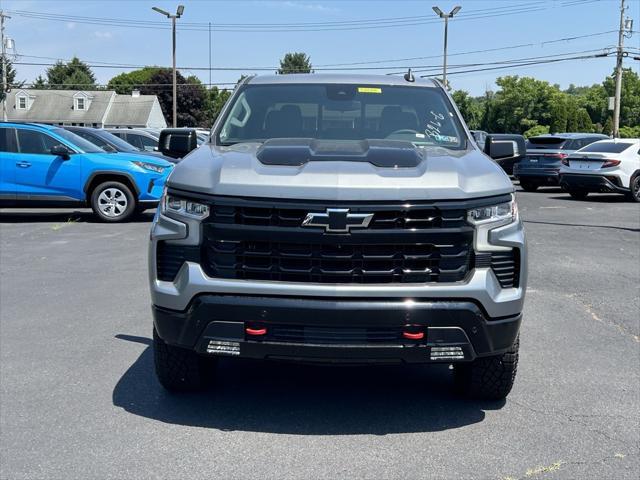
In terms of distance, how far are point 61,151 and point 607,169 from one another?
13.1 metres

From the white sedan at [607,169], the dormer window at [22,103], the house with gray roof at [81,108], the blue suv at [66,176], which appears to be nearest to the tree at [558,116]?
the house with gray roof at [81,108]

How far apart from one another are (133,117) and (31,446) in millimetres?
86198

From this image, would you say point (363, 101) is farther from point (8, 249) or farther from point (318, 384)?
point (8, 249)

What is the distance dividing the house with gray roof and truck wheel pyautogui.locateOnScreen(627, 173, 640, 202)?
7135 cm

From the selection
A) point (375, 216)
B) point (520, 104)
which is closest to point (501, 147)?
point (375, 216)

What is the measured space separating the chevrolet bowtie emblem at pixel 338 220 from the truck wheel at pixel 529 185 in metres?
20.1

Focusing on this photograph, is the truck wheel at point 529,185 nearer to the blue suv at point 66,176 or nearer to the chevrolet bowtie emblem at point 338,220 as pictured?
the blue suv at point 66,176

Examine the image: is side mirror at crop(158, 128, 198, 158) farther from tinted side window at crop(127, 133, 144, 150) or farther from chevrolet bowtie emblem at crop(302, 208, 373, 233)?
tinted side window at crop(127, 133, 144, 150)

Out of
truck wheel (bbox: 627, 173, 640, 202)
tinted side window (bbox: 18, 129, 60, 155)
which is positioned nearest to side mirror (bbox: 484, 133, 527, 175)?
tinted side window (bbox: 18, 129, 60, 155)

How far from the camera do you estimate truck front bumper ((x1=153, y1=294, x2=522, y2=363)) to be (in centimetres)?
390

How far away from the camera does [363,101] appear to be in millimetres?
5613

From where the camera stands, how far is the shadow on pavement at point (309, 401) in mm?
4367

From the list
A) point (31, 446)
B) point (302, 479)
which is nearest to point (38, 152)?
point (31, 446)

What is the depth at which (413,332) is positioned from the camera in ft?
13.0
